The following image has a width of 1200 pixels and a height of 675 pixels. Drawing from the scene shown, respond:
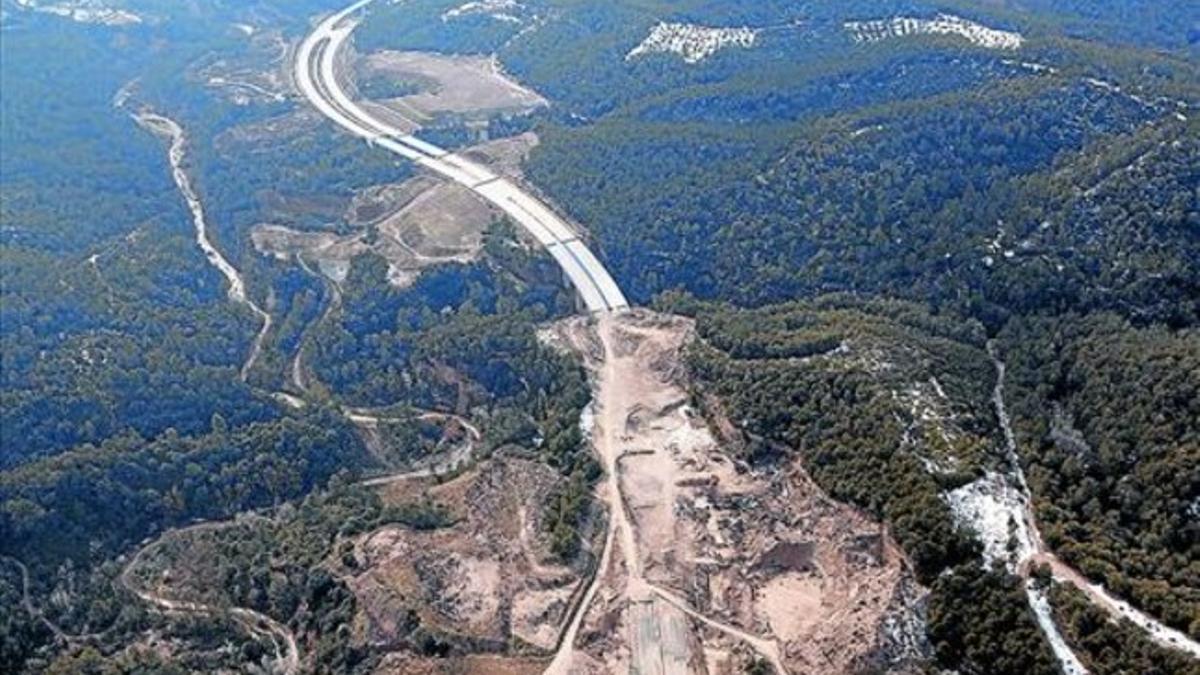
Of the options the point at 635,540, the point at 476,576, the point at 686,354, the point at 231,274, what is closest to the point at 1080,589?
the point at 635,540

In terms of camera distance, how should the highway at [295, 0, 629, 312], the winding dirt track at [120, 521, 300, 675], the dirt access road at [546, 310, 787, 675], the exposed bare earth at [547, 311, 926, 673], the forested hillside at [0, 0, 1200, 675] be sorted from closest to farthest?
1. the exposed bare earth at [547, 311, 926, 673]
2. the dirt access road at [546, 310, 787, 675]
3. the forested hillside at [0, 0, 1200, 675]
4. the winding dirt track at [120, 521, 300, 675]
5. the highway at [295, 0, 629, 312]

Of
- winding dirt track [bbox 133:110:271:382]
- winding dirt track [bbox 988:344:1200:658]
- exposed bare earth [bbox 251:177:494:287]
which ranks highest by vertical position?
winding dirt track [bbox 988:344:1200:658]

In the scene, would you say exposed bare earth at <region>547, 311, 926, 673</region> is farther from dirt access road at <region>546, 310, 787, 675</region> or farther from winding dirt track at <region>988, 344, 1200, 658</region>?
winding dirt track at <region>988, 344, 1200, 658</region>

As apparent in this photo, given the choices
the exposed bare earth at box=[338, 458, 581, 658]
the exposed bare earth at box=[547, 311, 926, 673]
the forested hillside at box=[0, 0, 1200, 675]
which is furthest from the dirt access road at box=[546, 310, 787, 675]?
the exposed bare earth at box=[338, 458, 581, 658]

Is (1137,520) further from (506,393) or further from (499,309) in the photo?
(499,309)

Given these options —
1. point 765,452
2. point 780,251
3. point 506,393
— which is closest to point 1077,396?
point 765,452

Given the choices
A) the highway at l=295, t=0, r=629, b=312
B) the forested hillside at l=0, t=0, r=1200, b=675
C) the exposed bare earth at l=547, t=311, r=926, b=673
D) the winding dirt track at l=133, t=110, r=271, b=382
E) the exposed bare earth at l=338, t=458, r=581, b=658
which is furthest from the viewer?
the winding dirt track at l=133, t=110, r=271, b=382

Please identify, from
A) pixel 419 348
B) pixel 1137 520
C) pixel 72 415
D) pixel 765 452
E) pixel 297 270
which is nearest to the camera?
pixel 1137 520

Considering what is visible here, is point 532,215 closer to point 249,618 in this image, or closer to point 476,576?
point 476,576
